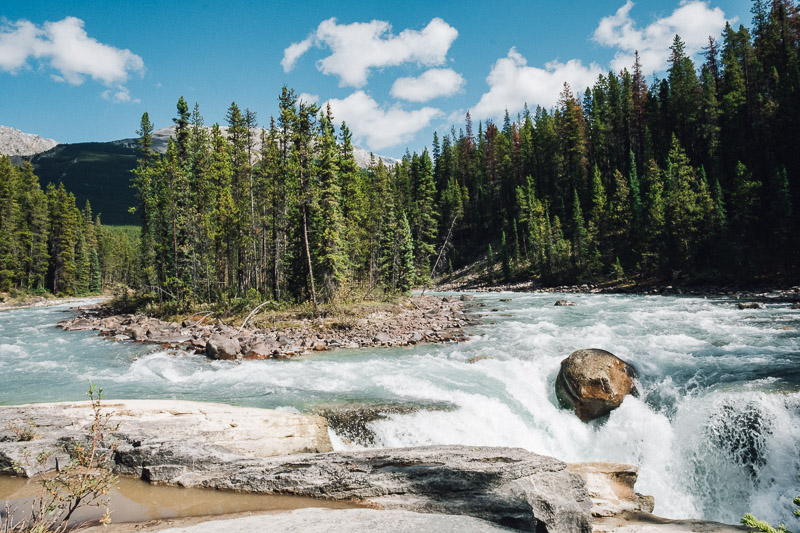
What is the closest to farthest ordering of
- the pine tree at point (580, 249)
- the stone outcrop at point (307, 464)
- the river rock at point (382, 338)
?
the stone outcrop at point (307, 464)
the river rock at point (382, 338)
the pine tree at point (580, 249)

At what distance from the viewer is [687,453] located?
7680 millimetres

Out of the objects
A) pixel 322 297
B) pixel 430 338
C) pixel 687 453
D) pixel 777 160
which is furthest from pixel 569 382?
pixel 777 160

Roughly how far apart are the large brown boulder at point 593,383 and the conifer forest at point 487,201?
1636 centimetres

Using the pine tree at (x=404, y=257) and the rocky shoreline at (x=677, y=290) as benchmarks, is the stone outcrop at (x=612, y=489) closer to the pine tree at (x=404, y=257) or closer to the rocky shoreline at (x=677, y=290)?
the rocky shoreline at (x=677, y=290)

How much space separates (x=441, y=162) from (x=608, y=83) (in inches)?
1494

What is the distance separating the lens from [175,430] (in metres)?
6.62

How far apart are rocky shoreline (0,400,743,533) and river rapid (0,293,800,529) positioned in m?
1.89

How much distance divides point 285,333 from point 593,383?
15.0 m

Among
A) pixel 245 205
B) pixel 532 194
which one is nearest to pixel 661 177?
pixel 532 194

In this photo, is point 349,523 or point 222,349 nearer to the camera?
point 349,523

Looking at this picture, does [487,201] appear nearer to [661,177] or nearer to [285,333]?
[661,177]

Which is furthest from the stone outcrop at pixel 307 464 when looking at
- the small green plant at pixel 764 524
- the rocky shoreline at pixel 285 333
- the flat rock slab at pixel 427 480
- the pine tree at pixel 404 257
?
the pine tree at pixel 404 257

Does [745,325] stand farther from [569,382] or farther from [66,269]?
[66,269]

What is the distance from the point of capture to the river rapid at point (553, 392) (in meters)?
7.10
